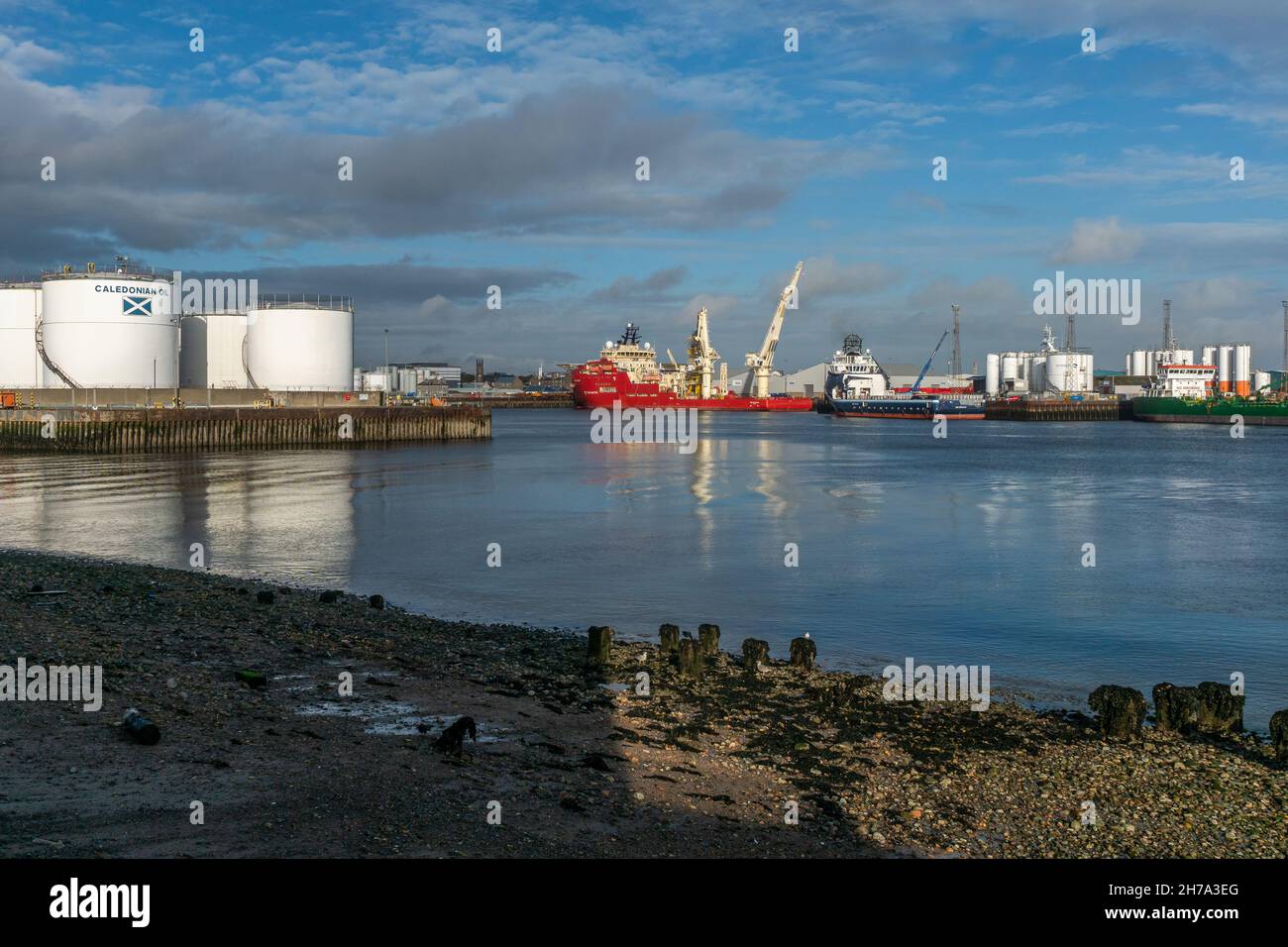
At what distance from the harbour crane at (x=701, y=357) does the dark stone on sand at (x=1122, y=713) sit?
127 m

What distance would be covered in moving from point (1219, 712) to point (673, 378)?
417 feet

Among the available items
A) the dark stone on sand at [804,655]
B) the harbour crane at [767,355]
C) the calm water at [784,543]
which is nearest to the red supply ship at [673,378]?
the harbour crane at [767,355]

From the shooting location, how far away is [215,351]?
232 ft

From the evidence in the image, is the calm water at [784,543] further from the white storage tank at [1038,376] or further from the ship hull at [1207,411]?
the white storage tank at [1038,376]

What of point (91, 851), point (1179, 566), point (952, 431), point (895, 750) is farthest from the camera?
point (952, 431)

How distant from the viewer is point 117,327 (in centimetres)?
6016

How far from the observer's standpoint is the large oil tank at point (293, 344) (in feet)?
226

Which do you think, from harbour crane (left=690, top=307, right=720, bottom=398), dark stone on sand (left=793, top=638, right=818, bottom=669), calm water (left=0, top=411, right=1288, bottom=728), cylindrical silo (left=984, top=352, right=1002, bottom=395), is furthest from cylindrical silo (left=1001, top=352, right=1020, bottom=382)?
dark stone on sand (left=793, top=638, right=818, bottom=669)

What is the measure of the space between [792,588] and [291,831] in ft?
46.9

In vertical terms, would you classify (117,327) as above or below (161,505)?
above

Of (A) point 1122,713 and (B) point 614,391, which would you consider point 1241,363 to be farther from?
(A) point 1122,713

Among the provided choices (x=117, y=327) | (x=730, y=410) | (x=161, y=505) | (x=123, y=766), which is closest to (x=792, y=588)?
(x=123, y=766)
